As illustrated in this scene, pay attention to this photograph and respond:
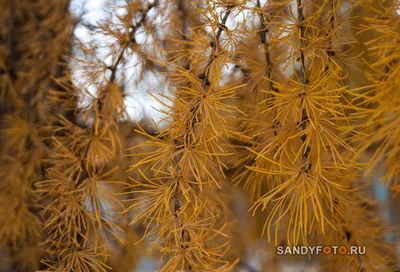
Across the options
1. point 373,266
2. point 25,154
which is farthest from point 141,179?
point 373,266

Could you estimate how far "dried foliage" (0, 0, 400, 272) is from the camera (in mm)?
421

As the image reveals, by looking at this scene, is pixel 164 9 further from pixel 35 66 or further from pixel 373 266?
pixel 373 266

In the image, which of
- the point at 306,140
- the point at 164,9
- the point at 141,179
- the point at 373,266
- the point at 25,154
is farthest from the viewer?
the point at 141,179

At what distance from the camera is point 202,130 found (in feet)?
1.49

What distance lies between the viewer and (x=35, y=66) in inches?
36.6

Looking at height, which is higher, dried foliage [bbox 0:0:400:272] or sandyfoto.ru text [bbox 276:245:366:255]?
dried foliage [bbox 0:0:400:272]

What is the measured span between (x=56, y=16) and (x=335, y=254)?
2.39 feet

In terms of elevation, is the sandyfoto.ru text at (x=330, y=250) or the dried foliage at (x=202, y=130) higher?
the dried foliage at (x=202, y=130)

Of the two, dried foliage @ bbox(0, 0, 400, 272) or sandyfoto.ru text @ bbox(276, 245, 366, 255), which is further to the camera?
sandyfoto.ru text @ bbox(276, 245, 366, 255)

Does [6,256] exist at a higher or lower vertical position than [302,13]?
lower

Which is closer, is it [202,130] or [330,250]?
[202,130]

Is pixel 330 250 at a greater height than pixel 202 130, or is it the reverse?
pixel 202 130

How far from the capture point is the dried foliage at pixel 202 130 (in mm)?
421

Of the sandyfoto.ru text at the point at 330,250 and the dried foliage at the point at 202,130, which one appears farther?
the sandyfoto.ru text at the point at 330,250
